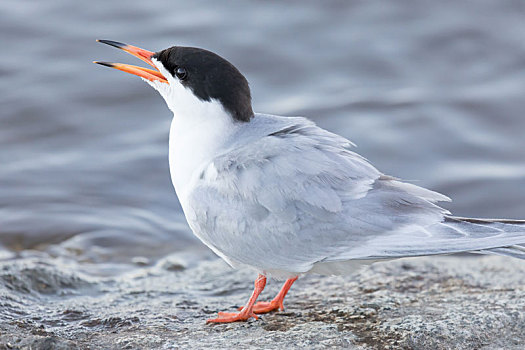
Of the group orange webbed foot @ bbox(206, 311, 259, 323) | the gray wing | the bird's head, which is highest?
the bird's head

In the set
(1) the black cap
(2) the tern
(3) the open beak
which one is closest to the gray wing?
(2) the tern

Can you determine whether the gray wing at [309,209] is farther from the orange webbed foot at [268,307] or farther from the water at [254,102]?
the water at [254,102]

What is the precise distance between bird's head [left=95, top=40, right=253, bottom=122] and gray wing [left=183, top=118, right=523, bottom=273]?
291mm

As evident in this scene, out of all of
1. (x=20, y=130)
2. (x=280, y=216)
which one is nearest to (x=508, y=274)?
(x=280, y=216)

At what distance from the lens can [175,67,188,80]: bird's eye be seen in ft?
12.8

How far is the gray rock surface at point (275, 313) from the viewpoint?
11.4ft

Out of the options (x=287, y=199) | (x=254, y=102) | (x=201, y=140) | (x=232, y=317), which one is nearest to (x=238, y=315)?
(x=232, y=317)

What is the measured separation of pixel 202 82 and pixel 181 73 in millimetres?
131

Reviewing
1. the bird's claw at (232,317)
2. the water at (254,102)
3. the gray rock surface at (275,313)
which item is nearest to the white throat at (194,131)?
the bird's claw at (232,317)

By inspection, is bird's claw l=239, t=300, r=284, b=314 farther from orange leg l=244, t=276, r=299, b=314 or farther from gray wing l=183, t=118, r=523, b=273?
gray wing l=183, t=118, r=523, b=273

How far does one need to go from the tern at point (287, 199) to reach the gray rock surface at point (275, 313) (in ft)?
0.93

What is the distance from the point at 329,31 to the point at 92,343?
245 inches

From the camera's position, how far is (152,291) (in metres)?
4.63

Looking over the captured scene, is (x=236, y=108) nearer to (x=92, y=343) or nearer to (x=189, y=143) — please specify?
(x=189, y=143)
